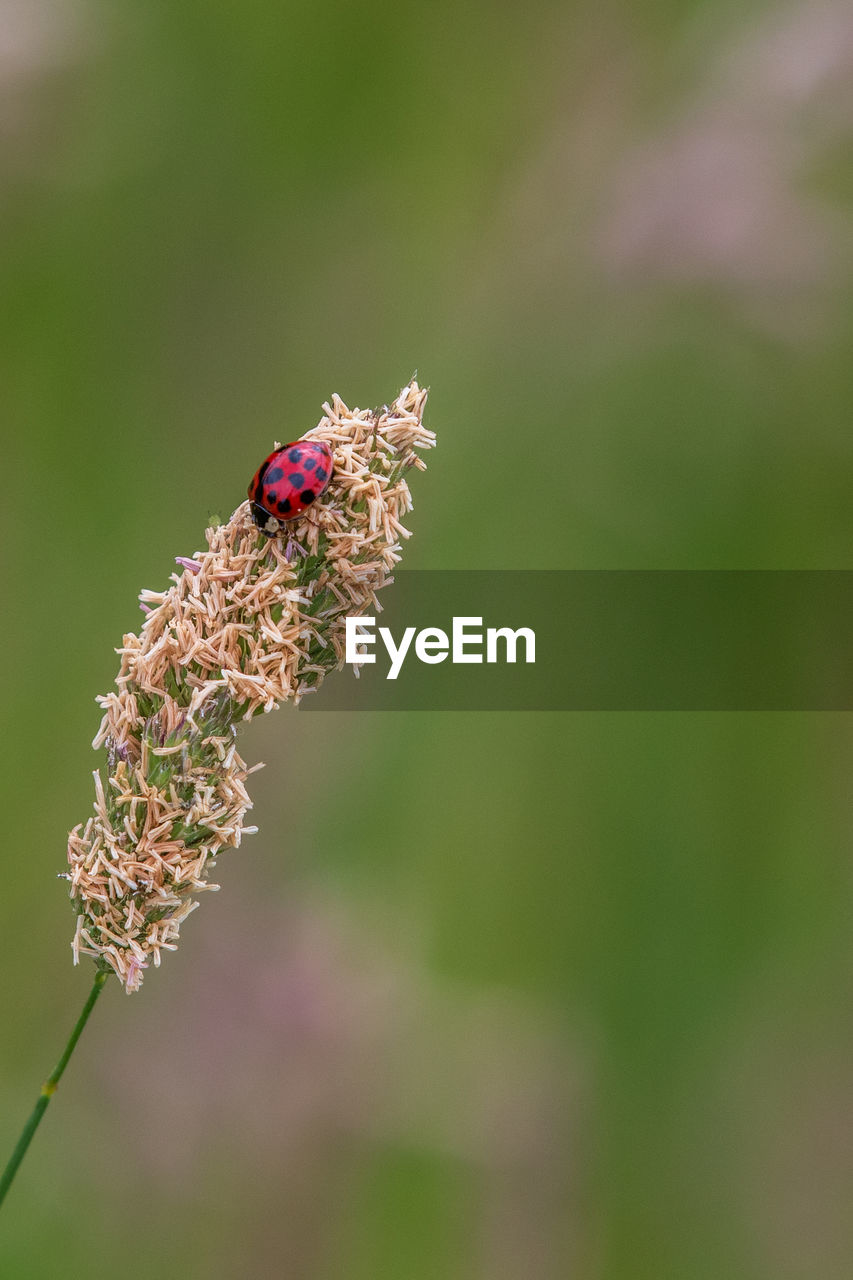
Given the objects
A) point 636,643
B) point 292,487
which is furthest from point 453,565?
point 292,487

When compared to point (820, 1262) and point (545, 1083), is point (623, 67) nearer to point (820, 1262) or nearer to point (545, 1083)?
point (545, 1083)

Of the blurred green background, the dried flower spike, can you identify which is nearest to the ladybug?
the dried flower spike

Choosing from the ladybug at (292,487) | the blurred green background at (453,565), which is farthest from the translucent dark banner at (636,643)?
the ladybug at (292,487)

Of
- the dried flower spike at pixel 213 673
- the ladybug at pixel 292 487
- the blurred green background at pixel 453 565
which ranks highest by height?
the blurred green background at pixel 453 565

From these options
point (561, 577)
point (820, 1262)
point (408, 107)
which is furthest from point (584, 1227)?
point (408, 107)

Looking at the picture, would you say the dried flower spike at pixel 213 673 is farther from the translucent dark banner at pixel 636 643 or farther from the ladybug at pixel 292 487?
the translucent dark banner at pixel 636 643
